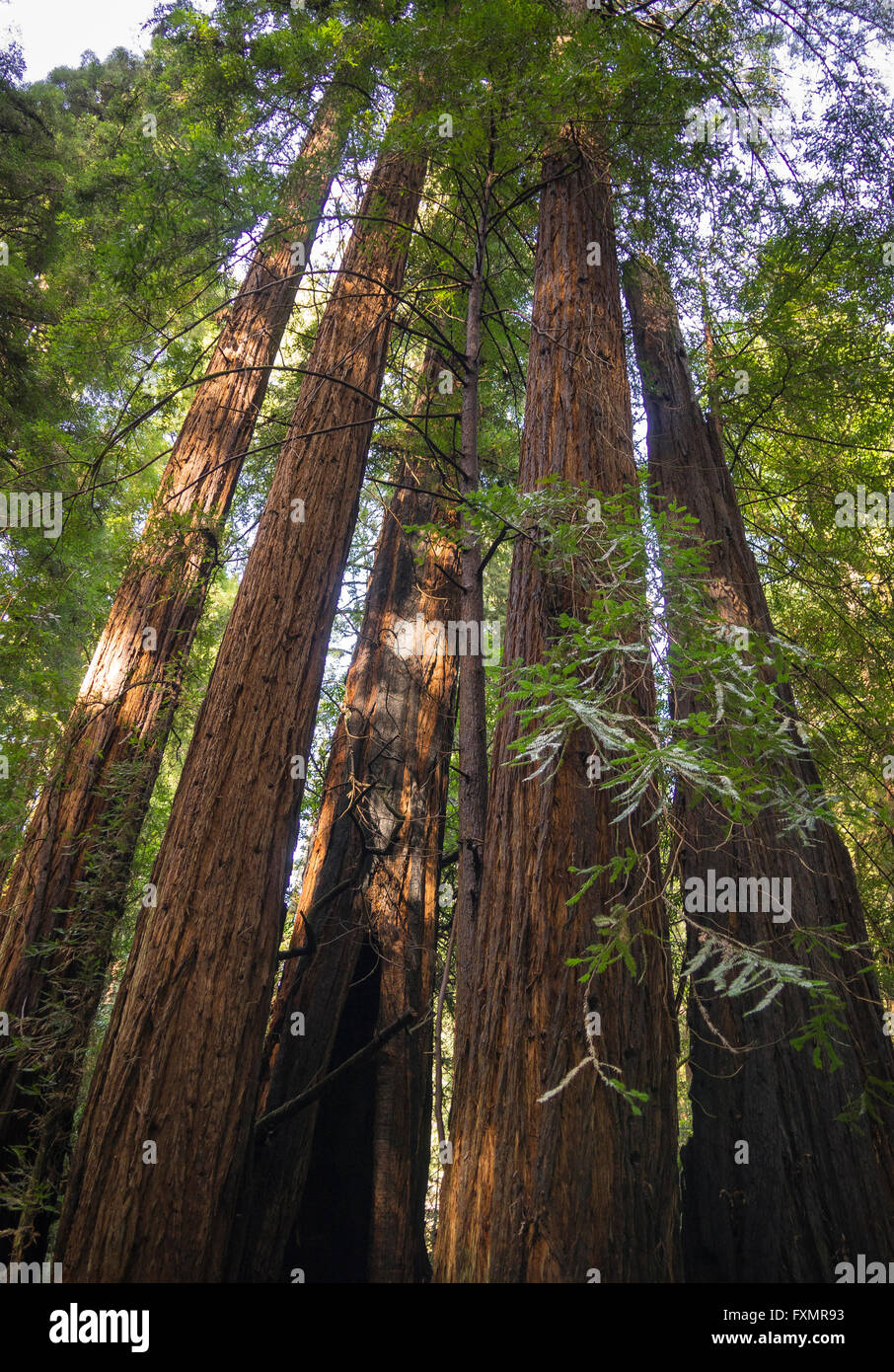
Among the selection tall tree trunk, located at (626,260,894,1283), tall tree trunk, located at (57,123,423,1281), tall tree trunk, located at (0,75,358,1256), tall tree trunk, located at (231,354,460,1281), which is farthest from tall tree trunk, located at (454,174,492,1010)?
tall tree trunk, located at (0,75,358,1256)

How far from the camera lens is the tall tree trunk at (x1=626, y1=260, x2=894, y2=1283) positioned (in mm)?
2990

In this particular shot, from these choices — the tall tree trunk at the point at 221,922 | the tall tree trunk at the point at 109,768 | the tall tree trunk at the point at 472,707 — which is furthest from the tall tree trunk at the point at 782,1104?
the tall tree trunk at the point at 109,768

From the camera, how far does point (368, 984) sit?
5.33 meters

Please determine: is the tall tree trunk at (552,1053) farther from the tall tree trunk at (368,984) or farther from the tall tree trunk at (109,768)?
the tall tree trunk at (109,768)

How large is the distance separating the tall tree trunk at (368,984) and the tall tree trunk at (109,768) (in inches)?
48.6

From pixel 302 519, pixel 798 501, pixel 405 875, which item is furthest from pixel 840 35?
pixel 405 875

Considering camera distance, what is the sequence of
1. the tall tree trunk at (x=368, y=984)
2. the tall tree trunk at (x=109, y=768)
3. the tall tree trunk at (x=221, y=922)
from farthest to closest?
the tall tree trunk at (x=368, y=984), the tall tree trunk at (x=109, y=768), the tall tree trunk at (x=221, y=922)

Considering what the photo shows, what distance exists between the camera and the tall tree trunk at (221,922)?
9.70ft

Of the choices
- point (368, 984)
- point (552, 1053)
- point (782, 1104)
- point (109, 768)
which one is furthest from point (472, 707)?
point (368, 984)

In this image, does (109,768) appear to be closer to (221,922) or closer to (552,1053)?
(221,922)

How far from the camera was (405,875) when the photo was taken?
Result: 5.55 m

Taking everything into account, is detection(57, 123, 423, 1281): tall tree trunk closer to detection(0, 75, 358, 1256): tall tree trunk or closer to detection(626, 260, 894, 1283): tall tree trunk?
detection(0, 75, 358, 1256): tall tree trunk

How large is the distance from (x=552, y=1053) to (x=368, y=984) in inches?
139

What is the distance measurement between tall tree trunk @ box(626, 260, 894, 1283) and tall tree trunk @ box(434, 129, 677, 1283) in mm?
470
